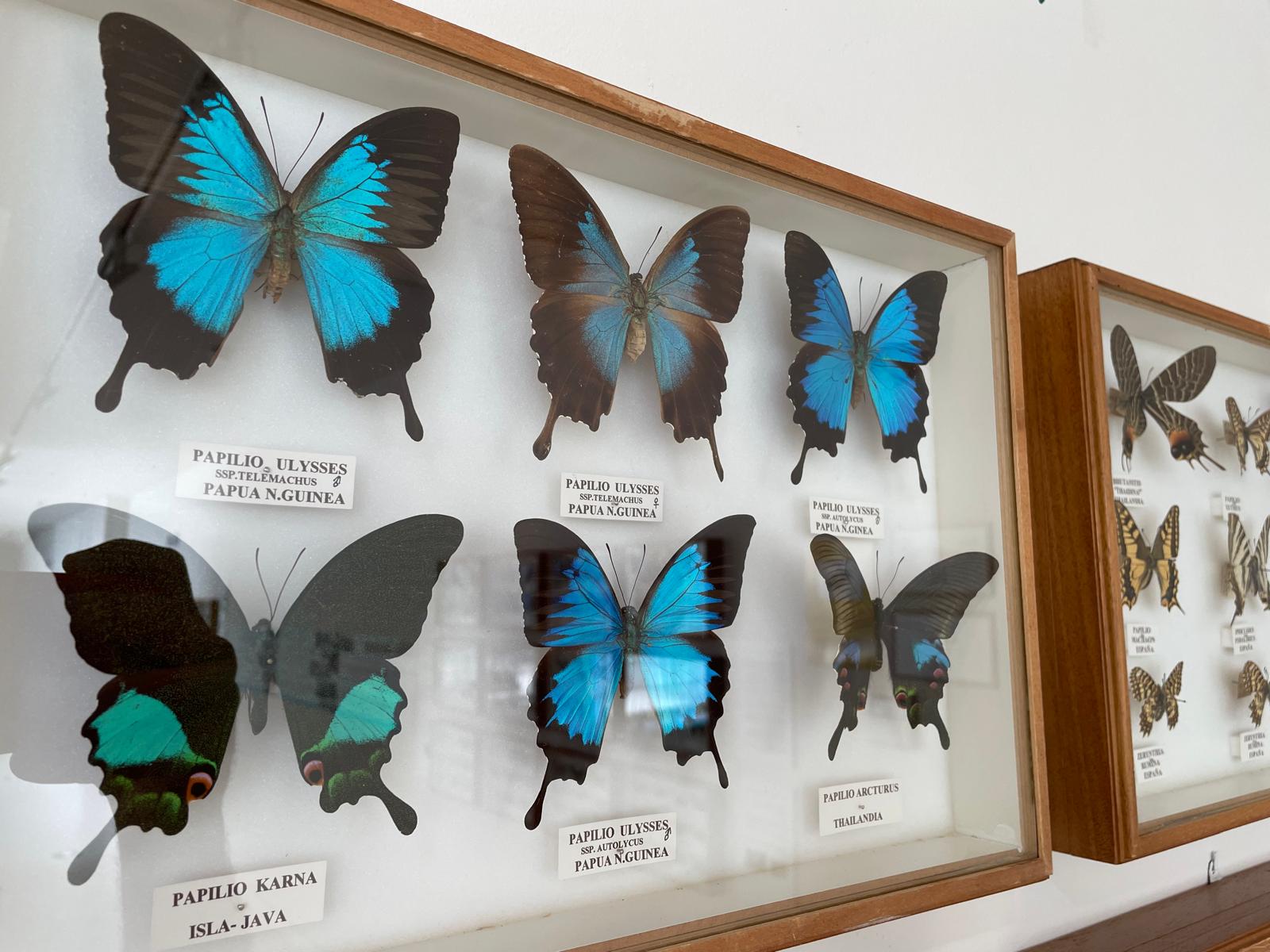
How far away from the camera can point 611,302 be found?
0.64 meters

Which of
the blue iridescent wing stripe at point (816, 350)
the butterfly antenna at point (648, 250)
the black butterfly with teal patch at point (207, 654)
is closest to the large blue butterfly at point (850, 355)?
the blue iridescent wing stripe at point (816, 350)

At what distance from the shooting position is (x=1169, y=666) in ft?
3.12

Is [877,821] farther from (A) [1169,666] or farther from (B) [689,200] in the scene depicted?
(B) [689,200]

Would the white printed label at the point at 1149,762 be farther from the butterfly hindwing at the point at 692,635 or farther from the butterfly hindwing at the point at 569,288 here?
the butterfly hindwing at the point at 569,288

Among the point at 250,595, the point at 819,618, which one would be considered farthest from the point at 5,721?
the point at 819,618

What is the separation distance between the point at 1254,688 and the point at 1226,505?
225 millimetres

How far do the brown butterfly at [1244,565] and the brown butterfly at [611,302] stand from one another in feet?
2.48

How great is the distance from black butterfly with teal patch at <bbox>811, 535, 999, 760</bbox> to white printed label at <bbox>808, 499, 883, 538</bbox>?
2 centimetres

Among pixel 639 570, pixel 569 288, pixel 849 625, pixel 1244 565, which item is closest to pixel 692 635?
pixel 639 570

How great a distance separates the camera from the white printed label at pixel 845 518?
750 mm

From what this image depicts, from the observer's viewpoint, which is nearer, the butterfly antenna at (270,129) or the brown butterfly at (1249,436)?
the butterfly antenna at (270,129)

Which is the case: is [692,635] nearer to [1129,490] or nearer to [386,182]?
[386,182]

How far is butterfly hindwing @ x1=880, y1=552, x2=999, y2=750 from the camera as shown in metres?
0.76

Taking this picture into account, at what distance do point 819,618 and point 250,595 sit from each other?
452mm
